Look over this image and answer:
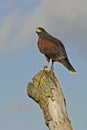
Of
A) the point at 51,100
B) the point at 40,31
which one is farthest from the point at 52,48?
the point at 51,100

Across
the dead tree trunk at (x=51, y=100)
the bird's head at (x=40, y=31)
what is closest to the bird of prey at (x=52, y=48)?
the bird's head at (x=40, y=31)

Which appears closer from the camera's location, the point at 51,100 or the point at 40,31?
the point at 51,100

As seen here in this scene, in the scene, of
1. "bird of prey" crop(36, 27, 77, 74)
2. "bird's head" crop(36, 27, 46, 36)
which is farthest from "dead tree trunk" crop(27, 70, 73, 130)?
"bird's head" crop(36, 27, 46, 36)

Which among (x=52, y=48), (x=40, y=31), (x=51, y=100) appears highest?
(x=40, y=31)

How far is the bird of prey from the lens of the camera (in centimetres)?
1364

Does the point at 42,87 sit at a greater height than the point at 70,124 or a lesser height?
greater

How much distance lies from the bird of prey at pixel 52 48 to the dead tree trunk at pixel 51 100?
5.61m

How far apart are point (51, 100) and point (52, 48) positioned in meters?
8.31

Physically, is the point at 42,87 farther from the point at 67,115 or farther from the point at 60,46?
the point at 60,46

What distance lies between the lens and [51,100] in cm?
702

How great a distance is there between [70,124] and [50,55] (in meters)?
8.10

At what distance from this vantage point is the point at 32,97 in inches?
295

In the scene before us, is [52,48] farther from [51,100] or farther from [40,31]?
[51,100]

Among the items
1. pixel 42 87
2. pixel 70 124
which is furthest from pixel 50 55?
pixel 70 124
